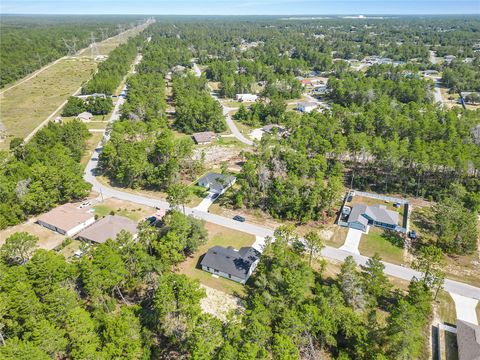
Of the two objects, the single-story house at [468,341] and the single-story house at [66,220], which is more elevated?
the single-story house at [468,341]

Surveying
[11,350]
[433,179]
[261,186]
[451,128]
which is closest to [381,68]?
[451,128]

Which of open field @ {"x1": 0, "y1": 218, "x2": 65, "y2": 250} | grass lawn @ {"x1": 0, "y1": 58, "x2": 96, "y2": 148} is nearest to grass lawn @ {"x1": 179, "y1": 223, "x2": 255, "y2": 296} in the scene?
open field @ {"x1": 0, "y1": 218, "x2": 65, "y2": 250}

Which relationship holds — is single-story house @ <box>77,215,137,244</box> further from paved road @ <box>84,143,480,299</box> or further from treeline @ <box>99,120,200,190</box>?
treeline @ <box>99,120,200,190</box>

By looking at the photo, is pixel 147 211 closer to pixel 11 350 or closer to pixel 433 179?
pixel 11 350

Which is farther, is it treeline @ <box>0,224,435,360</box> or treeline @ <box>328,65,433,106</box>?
treeline @ <box>328,65,433,106</box>

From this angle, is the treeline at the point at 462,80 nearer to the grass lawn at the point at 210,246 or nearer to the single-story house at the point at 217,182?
the single-story house at the point at 217,182

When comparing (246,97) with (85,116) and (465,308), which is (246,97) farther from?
(465,308)

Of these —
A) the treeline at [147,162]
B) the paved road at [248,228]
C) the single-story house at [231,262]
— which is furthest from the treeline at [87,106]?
the single-story house at [231,262]
